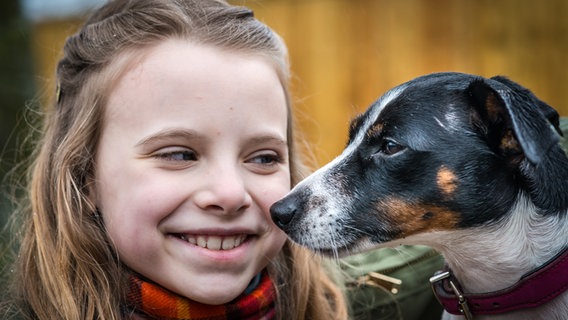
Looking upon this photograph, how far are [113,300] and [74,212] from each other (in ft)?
0.88

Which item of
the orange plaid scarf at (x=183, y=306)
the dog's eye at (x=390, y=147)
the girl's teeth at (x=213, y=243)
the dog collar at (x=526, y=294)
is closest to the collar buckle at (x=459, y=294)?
the dog collar at (x=526, y=294)

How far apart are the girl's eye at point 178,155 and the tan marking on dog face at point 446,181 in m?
0.66

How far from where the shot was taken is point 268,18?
496cm

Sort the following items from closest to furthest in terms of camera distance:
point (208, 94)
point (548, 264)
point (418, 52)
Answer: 1. point (548, 264)
2. point (208, 94)
3. point (418, 52)

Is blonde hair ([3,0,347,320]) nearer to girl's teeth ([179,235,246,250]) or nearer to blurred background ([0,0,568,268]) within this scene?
girl's teeth ([179,235,246,250])

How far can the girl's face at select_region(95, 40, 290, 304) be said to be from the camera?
6.32ft

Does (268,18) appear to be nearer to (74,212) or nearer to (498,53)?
(498,53)

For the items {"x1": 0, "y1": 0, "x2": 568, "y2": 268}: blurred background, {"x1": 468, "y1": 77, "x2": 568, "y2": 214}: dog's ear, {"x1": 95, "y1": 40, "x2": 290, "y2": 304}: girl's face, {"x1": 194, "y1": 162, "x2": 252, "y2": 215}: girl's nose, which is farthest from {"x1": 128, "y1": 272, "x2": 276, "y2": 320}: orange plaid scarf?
{"x1": 0, "y1": 0, "x2": 568, "y2": 268}: blurred background

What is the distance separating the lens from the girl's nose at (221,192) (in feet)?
6.23

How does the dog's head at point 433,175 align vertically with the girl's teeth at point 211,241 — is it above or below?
above

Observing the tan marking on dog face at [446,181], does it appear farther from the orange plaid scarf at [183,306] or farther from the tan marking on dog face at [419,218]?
the orange plaid scarf at [183,306]

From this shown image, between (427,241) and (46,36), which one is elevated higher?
(46,36)

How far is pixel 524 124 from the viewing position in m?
1.81

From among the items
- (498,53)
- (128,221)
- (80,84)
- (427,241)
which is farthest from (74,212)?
(498,53)
